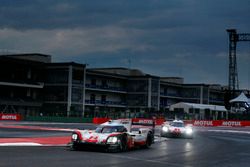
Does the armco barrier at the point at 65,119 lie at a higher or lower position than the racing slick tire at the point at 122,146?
higher

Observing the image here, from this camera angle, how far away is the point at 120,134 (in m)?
19.7

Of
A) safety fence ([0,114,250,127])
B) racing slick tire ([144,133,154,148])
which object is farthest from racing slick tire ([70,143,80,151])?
safety fence ([0,114,250,127])

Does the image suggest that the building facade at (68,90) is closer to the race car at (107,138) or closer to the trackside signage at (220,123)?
the trackside signage at (220,123)

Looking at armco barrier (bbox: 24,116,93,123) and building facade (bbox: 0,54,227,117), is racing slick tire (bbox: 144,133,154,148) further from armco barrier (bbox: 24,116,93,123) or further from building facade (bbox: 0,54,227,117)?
building facade (bbox: 0,54,227,117)

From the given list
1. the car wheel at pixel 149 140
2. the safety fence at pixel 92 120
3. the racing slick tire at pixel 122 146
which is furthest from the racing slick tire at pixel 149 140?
the safety fence at pixel 92 120

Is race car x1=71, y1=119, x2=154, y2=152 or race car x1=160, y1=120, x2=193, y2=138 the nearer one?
race car x1=71, y1=119, x2=154, y2=152

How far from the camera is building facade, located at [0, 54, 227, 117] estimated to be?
77.8 meters

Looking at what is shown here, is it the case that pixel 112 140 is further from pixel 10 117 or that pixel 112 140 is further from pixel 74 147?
pixel 10 117

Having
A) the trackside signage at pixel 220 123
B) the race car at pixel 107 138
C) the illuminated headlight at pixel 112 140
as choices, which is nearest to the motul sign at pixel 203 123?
the trackside signage at pixel 220 123

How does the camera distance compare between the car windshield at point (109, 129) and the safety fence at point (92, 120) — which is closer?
the car windshield at point (109, 129)

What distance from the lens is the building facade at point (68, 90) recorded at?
77.8m

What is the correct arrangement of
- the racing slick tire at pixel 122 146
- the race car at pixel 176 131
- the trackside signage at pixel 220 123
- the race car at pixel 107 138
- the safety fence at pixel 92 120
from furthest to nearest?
the trackside signage at pixel 220 123
the safety fence at pixel 92 120
the race car at pixel 176 131
the racing slick tire at pixel 122 146
the race car at pixel 107 138

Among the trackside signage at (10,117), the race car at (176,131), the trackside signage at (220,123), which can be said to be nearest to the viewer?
the race car at (176,131)

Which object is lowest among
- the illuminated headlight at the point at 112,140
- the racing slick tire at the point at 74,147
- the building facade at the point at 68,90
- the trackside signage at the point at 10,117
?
the racing slick tire at the point at 74,147
